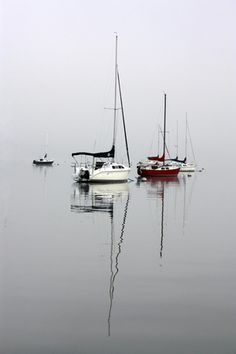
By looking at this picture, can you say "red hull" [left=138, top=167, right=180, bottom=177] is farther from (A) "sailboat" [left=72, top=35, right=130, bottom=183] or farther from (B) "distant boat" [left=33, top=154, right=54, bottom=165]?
(B) "distant boat" [left=33, top=154, right=54, bottom=165]

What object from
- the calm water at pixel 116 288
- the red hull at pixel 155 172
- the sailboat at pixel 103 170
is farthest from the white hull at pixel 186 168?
the calm water at pixel 116 288

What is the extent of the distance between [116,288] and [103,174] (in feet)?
122

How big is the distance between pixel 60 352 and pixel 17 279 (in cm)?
395

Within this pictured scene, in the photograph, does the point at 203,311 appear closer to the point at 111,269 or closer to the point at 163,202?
the point at 111,269

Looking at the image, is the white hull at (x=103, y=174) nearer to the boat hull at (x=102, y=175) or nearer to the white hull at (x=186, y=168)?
the boat hull at (x=102, y=175)

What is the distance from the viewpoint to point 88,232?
684 inches

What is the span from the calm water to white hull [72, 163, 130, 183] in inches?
1068

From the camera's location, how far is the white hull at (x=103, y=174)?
47.0m

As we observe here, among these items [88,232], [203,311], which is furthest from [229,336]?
[88,232]

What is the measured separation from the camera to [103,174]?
46875 mm

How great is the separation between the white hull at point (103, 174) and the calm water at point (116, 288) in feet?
89.0

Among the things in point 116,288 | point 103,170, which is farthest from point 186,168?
point 116,288

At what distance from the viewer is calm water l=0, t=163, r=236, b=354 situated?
7230 millimetres

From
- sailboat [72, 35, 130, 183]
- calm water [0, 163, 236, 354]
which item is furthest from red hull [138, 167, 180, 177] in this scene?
calm water [0, 163, 236, 354]
